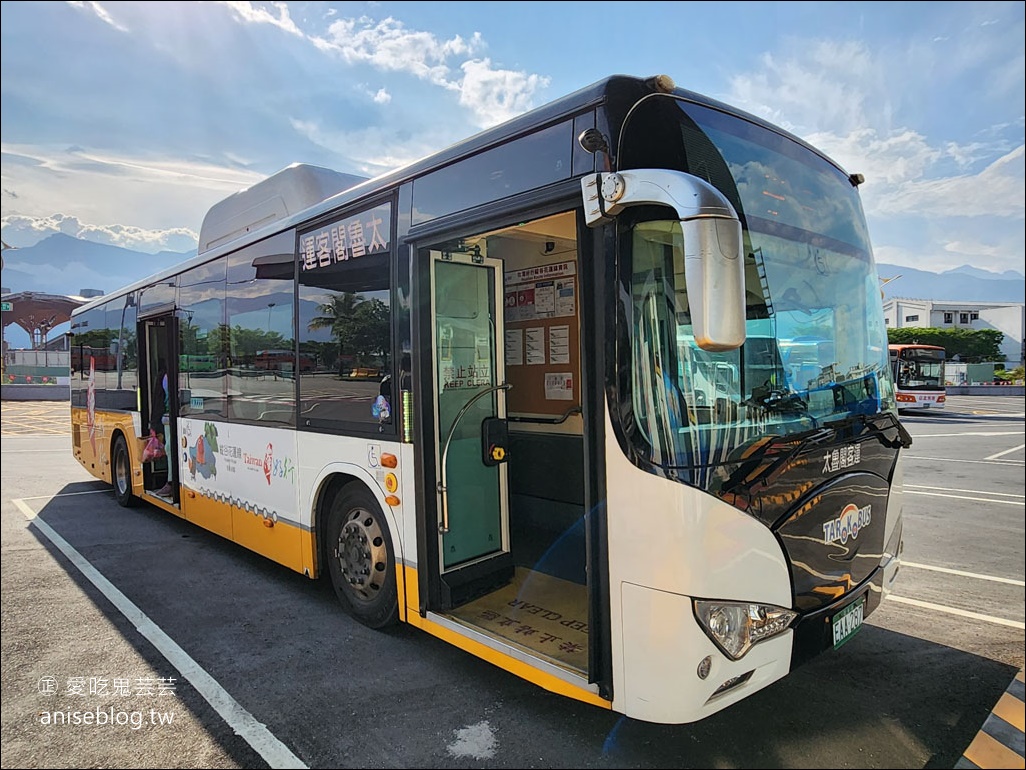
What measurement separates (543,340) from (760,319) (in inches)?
107

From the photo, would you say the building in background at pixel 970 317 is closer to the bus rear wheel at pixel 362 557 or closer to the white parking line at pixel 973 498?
the white parking line at pixel 973 498

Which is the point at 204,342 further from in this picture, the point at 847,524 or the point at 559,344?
the point at 847,524

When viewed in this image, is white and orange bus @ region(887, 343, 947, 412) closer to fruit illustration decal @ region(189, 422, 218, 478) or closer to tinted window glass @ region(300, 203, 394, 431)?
fruit illustration decal @ region(189, 422, 218, 478)

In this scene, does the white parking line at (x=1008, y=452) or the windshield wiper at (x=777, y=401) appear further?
the white parking line at (x=1008, y=452)

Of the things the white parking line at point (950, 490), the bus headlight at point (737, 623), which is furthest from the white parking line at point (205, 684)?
the white parking line at point (950, 490)

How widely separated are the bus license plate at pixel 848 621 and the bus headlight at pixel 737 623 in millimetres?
532

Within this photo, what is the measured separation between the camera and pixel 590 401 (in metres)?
2.83

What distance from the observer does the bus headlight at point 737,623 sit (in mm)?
2535

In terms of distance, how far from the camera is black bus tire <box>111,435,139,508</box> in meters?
8.64

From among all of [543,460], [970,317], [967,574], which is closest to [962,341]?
[970,317]

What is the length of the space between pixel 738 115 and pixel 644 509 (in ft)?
6.41

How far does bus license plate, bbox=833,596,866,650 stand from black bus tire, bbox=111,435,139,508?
8582mm

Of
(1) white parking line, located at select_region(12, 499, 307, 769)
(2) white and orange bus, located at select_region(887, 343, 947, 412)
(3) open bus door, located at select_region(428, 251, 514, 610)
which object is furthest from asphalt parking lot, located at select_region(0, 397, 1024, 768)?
(2) white and orange bus, located at select_region(887, 343, 947, 412)

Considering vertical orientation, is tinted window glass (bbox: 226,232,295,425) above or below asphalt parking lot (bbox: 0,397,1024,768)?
above
